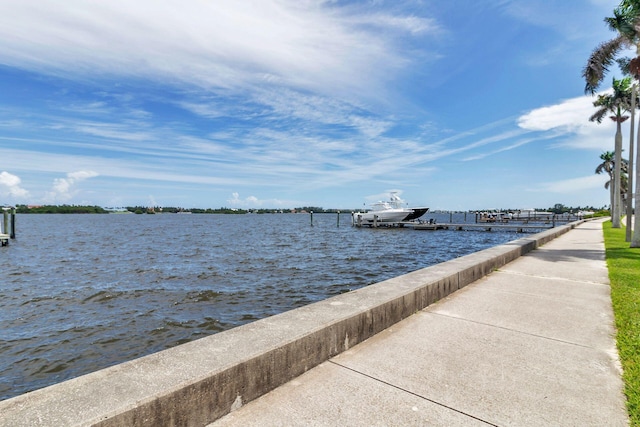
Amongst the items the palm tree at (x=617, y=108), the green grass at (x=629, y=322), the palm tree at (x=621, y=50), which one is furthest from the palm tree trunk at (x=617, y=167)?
the green grass at (x=629, y=322)

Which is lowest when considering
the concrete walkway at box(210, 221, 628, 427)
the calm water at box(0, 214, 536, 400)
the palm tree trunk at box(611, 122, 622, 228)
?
the calm water at box(0, 214, 536, 400)

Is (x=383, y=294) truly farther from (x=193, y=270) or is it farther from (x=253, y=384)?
(x=193, y=270)

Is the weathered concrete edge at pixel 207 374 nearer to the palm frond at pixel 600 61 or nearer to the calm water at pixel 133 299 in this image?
the calm water at pixel 133 299

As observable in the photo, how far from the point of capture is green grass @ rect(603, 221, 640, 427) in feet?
9.33

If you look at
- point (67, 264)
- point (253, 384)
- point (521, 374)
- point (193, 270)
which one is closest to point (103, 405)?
point (253, 384)

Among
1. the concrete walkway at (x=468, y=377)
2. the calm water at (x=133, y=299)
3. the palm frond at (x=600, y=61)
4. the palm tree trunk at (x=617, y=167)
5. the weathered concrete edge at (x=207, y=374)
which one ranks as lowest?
the calm water at (x=133, y=299)

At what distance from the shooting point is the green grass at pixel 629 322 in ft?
9.33

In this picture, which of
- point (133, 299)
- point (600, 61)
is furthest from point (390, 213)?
point (133, 299)

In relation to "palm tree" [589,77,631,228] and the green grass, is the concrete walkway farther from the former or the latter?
"palm tree" [589,77,631,228]

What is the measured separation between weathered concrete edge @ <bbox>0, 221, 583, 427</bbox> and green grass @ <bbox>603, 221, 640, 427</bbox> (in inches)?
91.2

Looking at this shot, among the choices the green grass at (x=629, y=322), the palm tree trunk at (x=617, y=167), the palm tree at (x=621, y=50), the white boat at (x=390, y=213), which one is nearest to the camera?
the green grass at (x=629, y=322)

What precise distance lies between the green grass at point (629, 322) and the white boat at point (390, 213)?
44128 millimetres

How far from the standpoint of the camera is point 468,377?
312 cm

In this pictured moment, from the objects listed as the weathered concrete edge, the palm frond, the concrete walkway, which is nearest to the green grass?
the concrete walkway
